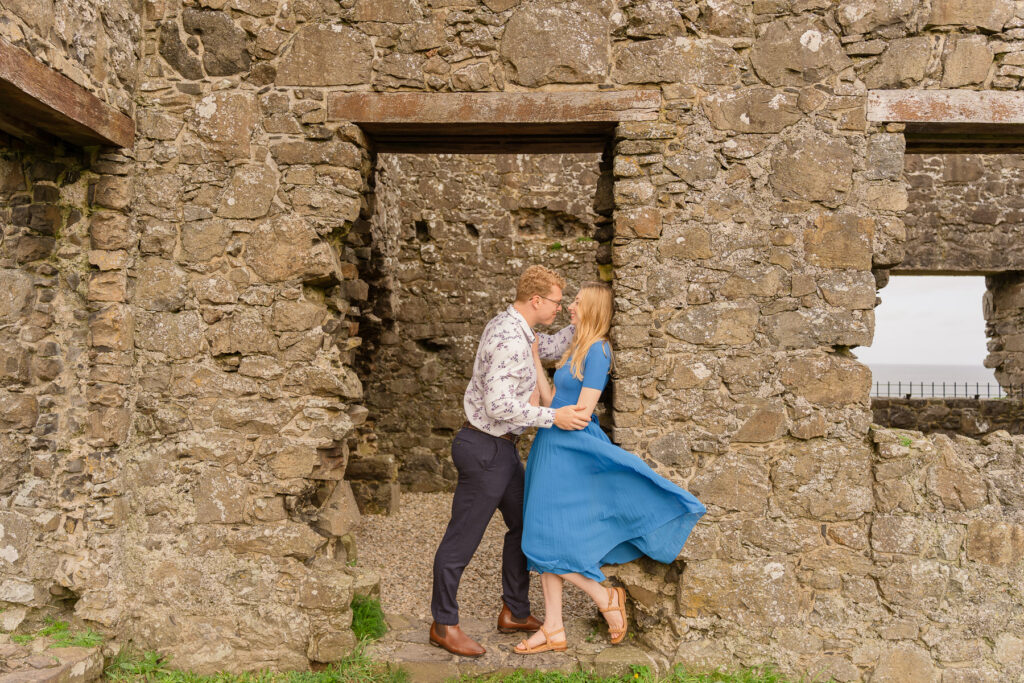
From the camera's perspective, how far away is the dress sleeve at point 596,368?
3668 mm

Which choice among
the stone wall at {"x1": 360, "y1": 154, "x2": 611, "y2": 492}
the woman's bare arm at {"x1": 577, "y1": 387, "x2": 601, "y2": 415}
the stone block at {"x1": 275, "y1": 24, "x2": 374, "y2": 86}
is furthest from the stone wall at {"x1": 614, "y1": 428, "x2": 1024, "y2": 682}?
the stone wall at {"x1": 360, "y1": 154, "x2": 611, "y2": 492}

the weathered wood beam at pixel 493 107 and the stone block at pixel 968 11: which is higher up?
the stone block at pixel 968 11

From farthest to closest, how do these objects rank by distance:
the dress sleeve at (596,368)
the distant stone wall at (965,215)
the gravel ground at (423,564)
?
the distant stone wall at (965,215), the gravel ground at (423,564), the dress sleeve at (596,368)

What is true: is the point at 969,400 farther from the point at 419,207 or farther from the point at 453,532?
the point at 453,532

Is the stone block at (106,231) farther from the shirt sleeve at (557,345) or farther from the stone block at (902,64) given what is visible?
the stone block at (902,64)

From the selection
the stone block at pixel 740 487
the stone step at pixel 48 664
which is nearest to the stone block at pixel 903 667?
the stone block at pixel 740 487

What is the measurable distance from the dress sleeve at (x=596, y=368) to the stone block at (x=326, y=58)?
1.86 metres

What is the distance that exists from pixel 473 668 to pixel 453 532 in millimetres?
671

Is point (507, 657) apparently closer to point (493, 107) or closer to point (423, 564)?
point (423, 564)

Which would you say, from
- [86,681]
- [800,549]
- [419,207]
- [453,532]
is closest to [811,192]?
[800,549]

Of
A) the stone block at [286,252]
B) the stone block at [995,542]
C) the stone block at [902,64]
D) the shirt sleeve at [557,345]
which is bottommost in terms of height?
the stone block at [995,542]

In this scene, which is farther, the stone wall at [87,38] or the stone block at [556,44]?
the stone block at [556,44]

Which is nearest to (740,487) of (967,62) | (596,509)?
(596,509)

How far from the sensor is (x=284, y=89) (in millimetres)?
3908
